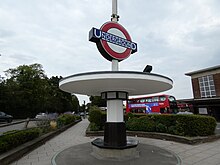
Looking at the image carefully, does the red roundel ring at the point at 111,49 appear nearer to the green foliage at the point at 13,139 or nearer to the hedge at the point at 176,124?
the green foliage at the point at 13,139

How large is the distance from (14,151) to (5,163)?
0.76 meters

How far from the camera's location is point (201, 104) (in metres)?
25.7

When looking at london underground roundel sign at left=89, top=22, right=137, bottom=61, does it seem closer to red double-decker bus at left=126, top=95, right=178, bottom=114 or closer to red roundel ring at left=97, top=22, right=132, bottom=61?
red roundel ring at left=97, top=22, right=132, bottom=61

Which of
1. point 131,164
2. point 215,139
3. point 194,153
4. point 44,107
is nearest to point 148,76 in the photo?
point 131,164

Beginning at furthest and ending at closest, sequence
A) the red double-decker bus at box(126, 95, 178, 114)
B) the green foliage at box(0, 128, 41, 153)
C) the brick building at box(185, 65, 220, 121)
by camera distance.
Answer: the brick building at box(185, 65, 220, 121) → the red double-decker bus at box(126, 95, 178, 114) → the green foliage at box(0, 128, 41, 153)

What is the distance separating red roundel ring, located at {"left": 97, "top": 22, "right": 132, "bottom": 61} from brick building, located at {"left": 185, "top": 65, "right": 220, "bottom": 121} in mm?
20713

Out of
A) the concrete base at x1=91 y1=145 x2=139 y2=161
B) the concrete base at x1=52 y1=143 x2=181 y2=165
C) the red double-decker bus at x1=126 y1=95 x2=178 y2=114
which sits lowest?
the concrete base at x1=52 y1=143 x2=181 y2=165

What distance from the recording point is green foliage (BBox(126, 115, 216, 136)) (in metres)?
8.97

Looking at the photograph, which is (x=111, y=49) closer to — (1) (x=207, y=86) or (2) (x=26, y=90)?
(1) (x=207, y=86)

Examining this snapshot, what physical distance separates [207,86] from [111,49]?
90.1ft

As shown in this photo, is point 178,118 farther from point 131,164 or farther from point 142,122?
point 131,164

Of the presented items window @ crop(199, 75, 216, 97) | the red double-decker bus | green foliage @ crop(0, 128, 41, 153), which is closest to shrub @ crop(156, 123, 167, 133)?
green foliage @ crop(0, 128, 41, 153)

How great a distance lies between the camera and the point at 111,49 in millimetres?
6863

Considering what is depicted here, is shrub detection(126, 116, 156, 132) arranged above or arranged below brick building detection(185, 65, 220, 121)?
below
